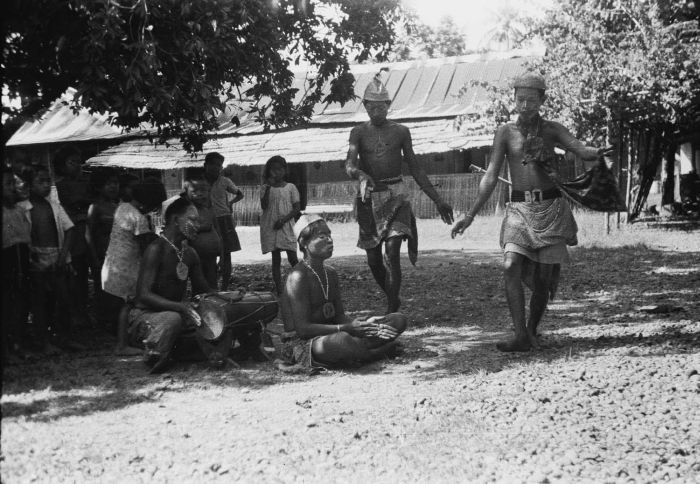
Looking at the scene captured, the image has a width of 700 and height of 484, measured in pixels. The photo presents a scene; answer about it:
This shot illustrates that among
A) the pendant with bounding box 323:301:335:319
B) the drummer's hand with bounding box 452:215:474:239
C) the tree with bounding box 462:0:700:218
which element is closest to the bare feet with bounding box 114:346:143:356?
the pendant with bounding box 323:301:335:319

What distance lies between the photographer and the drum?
17.8 feet

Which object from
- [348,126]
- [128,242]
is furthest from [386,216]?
[348,126]

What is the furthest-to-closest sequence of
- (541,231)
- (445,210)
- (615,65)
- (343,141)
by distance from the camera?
(343,141) < (615,65) < (445,210) < (541,231)

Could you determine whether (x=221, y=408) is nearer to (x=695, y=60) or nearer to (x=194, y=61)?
(x=194, y=61)

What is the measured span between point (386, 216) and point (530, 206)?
1469 mm

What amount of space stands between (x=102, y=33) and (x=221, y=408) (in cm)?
318

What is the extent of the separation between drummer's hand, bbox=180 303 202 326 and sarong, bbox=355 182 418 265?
76.7 inches

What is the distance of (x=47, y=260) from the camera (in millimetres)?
6141

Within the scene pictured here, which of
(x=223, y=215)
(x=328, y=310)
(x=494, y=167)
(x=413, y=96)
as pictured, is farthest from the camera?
(x=413, y=96)

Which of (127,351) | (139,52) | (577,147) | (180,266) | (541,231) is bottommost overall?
(127,351)

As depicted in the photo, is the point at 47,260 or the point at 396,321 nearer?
the point at 396,321

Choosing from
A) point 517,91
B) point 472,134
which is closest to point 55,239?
point 517,91

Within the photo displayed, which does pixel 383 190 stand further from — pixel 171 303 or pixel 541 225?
pixel 171 303

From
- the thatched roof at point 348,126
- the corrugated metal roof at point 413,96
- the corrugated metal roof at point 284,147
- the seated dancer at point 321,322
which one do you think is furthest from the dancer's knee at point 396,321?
the corrugated metal roof at point 413,96
